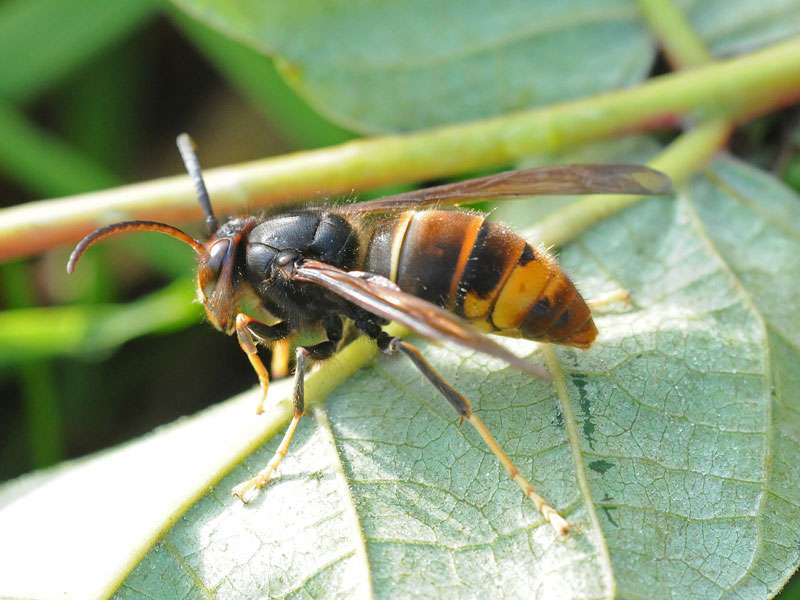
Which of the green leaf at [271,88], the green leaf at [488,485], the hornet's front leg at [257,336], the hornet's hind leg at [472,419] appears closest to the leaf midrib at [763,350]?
the green leaf at [488,485]

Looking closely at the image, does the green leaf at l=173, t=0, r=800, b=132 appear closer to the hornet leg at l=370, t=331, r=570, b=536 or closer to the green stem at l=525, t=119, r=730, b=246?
the green stem at l=525, t=119, r=730, b=246

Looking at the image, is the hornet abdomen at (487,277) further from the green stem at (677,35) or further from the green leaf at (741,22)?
the green leaf at (741,22)

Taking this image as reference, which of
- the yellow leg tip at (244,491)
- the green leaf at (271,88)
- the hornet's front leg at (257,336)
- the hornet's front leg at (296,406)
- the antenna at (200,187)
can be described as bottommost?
the yellow leg tip at (244,491)

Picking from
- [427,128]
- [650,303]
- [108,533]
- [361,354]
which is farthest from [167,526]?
[427,128]

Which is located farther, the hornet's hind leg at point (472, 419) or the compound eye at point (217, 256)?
the compound eye at point (217, 256)

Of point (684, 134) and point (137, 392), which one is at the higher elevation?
point (137, 392)

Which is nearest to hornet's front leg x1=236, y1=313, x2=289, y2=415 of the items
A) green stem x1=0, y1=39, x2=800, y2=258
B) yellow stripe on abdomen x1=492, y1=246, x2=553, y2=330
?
green stem x1=0, y1=39, x2=800, y2=258

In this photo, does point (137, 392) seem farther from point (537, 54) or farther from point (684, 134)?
point (684, 134)
